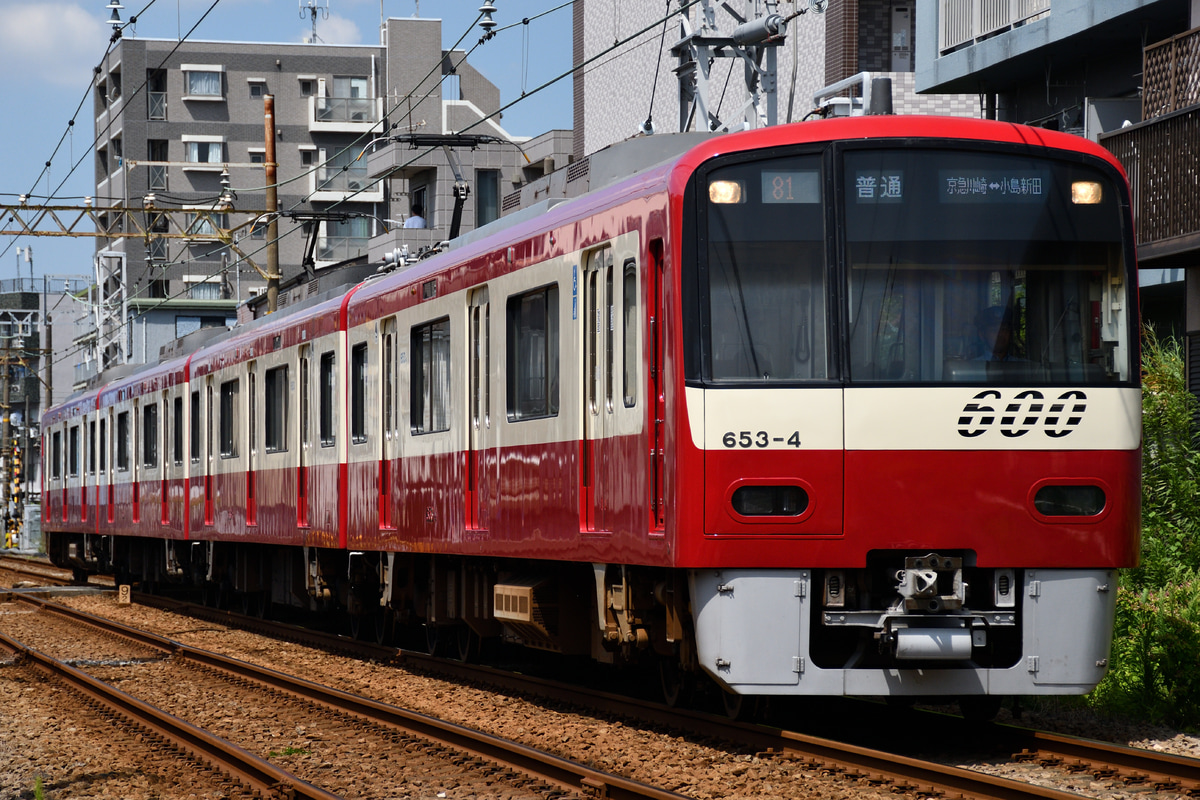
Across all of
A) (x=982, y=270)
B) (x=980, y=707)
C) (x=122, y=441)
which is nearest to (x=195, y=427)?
(x=122, y=441)

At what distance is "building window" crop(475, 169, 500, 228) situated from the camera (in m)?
41.5

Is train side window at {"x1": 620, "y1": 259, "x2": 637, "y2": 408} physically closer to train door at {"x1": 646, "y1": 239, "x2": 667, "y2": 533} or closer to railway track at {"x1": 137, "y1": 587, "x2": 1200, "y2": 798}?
train door at {"x1": 646, "y1": 239, "x2": 667, "y2": 533}

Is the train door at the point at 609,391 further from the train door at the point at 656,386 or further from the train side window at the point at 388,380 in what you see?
the train side window at the point at 388,380

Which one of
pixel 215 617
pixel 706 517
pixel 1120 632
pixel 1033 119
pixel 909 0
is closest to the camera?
pixel 706 517

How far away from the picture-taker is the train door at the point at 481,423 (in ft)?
35.4

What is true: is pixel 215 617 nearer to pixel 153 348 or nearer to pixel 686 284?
pixel 686 284

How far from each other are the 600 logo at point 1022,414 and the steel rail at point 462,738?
92.2 inches

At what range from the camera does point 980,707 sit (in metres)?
8.80

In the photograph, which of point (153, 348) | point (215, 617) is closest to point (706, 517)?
point (215, 617)

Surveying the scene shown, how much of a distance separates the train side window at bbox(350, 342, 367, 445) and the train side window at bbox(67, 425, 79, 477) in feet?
49.9

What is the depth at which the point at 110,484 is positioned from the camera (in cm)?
2508

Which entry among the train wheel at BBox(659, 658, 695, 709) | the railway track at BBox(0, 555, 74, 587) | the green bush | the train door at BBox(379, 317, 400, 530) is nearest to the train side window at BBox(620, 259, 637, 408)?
the train wheel at BBox(659, 658, 695, 709)

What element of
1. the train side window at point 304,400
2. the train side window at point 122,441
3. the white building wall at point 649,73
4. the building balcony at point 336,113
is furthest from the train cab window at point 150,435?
the building balcony at point 336,113

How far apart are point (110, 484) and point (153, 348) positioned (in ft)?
123
